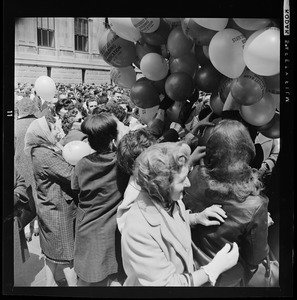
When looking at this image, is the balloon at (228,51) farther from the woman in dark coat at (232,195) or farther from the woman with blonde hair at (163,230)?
the woman with blonde hair at (163,230)

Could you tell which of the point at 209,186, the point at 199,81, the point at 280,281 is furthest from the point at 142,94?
the point at 280,281

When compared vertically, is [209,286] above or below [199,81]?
below

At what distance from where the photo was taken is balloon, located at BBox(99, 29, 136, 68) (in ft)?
11.9

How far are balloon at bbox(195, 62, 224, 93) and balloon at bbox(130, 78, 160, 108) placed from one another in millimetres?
305

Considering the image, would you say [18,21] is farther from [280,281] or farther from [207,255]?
[280,281]

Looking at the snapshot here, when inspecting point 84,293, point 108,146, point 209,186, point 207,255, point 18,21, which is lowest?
point 84,293

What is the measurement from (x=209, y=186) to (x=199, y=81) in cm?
68

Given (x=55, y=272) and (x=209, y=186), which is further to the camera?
(x=55, y=272)

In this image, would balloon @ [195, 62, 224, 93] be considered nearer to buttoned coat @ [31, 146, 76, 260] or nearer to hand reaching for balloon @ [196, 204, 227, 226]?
hand reaching for balloon @ [196, 204, 227, 226]

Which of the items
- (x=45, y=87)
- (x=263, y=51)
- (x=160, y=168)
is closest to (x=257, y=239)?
(x=160, y=168)

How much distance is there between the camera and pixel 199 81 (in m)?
3.55

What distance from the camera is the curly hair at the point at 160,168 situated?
340cm

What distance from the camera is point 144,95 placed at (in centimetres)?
364

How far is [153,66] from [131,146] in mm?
544
